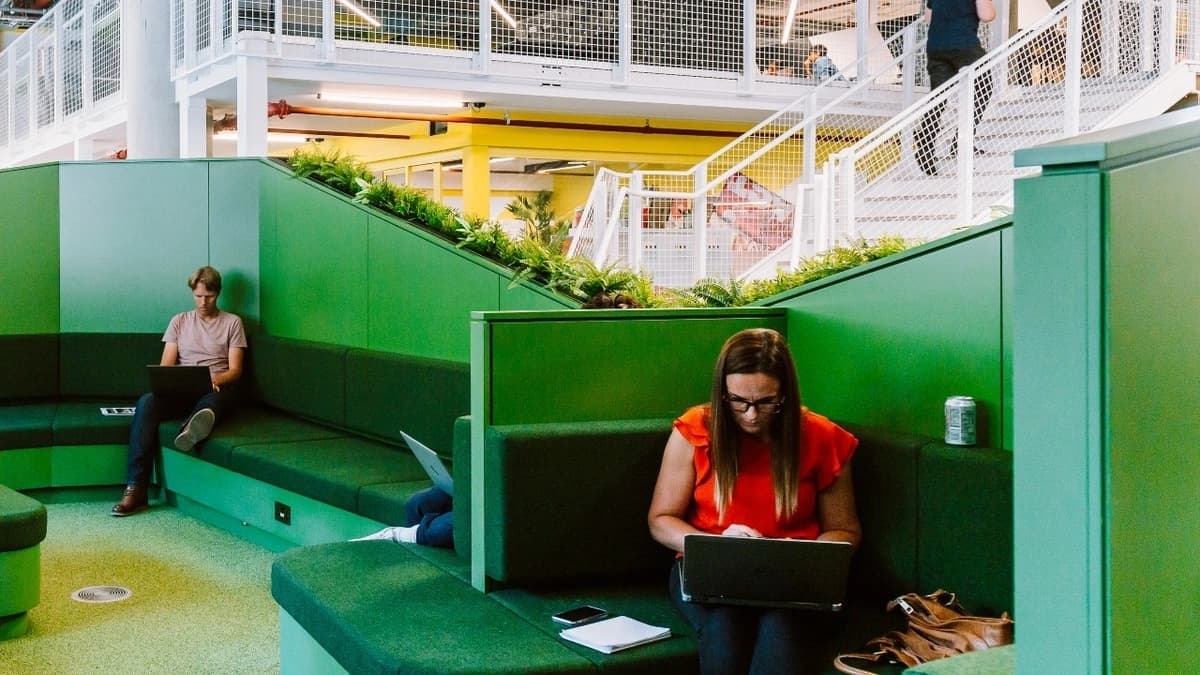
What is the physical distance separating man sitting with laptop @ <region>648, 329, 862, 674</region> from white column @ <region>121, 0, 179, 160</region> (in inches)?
399

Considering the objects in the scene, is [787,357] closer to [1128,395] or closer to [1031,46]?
[1128,395]

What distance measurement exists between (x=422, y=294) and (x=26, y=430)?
2.41 meters

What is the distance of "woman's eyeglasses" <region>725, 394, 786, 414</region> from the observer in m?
3.13

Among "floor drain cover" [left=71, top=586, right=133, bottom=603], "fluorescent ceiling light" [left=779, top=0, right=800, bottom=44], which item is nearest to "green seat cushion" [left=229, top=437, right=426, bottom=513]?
"floor drain cover" [left=71, top=586, right=133, bottom=603]

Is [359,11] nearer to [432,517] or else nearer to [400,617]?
[432,517]

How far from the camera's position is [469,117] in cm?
1254

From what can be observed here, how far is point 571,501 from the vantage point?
11.4 ft

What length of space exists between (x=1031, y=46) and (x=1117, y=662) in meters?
8.50

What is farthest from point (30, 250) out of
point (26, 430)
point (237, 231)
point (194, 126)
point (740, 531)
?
point (740, 531)

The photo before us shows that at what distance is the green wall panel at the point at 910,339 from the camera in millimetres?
3281

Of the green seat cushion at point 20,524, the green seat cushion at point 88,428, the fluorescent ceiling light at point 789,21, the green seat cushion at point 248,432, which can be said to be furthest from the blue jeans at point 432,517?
the fluorescent ceiling light at point 789,21

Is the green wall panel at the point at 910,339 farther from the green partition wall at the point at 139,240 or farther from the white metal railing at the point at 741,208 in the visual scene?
the green partition wall at the point at 139,240

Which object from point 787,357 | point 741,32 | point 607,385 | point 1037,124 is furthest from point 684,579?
point 741,32

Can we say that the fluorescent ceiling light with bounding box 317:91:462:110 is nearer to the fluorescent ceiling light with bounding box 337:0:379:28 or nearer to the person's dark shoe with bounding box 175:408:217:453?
the fluorescent ceiling light with bounding box 337:0:379:28
